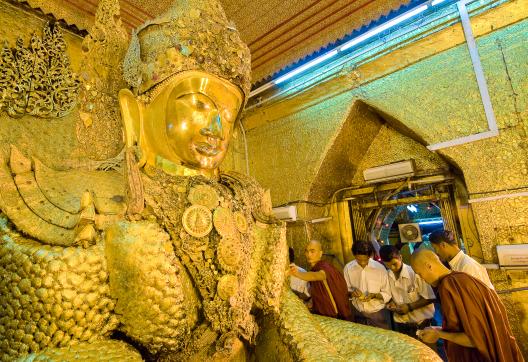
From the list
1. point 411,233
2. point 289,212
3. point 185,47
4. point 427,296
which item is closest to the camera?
point 185,47

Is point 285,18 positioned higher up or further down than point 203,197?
higher up

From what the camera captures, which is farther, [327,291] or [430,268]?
[327,291]

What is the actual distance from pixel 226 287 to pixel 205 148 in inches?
22.7

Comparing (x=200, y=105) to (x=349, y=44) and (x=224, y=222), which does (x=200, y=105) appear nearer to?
(x=224, y=222)

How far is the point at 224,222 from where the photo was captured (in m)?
1.16

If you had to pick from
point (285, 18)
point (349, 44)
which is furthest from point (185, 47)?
point (349, 44)

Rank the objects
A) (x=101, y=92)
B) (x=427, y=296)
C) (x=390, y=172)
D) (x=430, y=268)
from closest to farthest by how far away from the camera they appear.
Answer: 1. (x=101, y=92)
2. (x=430, y=268)
3. (x=427, y=296)
4. (x=390, y=172)

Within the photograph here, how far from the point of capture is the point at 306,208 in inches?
182

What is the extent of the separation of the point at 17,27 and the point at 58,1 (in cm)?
48

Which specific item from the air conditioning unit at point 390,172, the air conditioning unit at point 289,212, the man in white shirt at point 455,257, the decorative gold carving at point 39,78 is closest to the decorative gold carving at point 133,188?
the decorative gold carving at point 39,78

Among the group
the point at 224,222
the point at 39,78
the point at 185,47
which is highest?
the point at 39,78

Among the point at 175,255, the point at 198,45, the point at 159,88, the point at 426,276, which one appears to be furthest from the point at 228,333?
the point at 426,276

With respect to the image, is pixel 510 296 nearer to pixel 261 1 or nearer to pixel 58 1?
pixel 261 1

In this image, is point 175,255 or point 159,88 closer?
point 175,255
